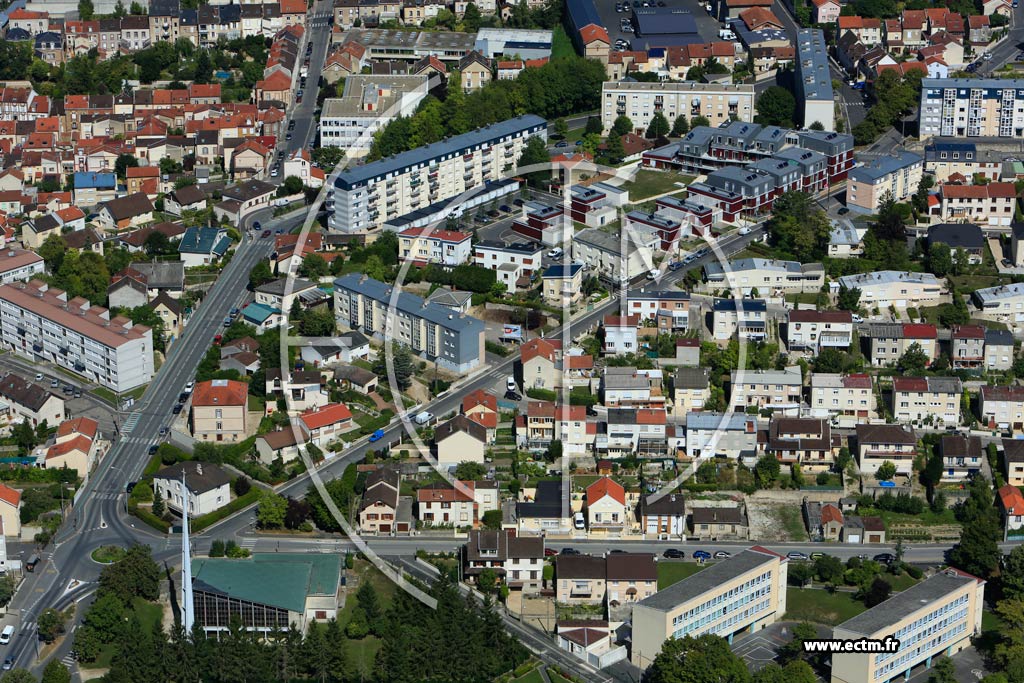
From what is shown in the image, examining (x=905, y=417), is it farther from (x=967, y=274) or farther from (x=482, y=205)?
(x=482, y=205)

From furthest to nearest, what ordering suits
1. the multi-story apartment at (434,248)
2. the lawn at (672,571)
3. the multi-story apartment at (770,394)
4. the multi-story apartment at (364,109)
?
the multi-story apartment at (364,109), the multi-story apartment at (434,248), the multi-story apartment at (770,394), the lawn at (672,571)

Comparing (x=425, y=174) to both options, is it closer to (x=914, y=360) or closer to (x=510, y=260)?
(x=510, y=260)

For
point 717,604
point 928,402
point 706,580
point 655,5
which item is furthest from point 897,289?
point 655,5

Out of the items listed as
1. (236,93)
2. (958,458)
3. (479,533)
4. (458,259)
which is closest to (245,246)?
(458,259)

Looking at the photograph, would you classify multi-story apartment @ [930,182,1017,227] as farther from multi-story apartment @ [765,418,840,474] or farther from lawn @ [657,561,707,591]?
lawn @ [657,561,707,591]

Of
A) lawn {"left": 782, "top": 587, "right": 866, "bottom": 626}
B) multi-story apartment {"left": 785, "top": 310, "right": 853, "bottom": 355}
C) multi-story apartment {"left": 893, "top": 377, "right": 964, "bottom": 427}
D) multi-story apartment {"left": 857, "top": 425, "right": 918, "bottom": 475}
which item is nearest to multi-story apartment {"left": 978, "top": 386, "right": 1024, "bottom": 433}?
multi-story apartment {"left": 893, "top": 377, "right": 964, "bottom": 427}

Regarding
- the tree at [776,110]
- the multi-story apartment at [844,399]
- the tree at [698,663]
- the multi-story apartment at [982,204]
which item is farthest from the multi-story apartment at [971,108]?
the tree at [698,663]

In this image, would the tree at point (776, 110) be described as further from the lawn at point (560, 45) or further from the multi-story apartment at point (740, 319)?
the multi-story apartment at point (740, 319)
